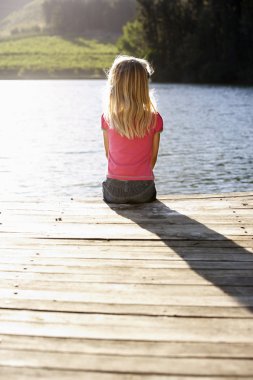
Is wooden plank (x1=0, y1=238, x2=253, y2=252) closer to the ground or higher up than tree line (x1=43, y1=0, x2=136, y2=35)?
higher up

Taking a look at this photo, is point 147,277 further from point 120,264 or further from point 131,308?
point 131,308

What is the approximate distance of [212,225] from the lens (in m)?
4.92

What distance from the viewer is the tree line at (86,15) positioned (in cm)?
15525

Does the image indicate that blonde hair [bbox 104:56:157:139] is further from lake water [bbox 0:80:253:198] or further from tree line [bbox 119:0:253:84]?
tree line [bbox 119:0:253:84]

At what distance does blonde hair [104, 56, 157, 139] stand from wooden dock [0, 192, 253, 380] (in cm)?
76

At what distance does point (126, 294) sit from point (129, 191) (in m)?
2.38

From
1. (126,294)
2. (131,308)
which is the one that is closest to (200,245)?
(126,294)

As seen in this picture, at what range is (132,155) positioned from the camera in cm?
564

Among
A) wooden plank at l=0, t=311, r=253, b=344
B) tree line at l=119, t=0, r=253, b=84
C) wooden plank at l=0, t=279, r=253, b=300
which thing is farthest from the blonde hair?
tree line at l=119, t=0, r=253, b=84

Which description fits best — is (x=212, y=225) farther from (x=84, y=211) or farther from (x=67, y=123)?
(x=67, y=123)

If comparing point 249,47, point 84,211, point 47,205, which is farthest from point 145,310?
point 249,47

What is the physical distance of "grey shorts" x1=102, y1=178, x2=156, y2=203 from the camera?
567cm

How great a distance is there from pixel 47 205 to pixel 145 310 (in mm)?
2848

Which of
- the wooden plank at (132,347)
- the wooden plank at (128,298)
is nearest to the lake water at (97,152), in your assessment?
the wooden plank at (128,298)
